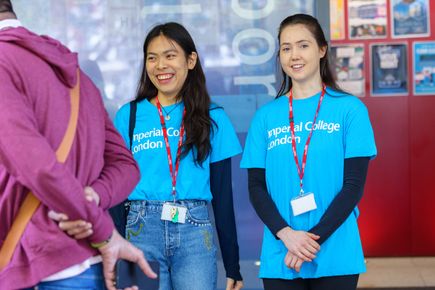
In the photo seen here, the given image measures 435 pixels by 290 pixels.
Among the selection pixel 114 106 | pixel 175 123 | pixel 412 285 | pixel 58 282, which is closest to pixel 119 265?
pixel 58 282

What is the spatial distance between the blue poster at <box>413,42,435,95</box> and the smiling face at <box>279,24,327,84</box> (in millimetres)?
3360

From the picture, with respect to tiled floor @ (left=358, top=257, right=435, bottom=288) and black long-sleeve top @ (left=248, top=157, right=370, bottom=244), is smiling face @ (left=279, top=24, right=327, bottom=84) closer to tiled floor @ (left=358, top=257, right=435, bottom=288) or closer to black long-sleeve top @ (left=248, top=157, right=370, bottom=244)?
black long-sleeve top @ (left=248, top=157, right=370, bottom=244)

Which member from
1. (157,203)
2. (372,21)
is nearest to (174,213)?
(157,203)

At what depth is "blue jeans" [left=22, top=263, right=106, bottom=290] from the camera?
1819mm

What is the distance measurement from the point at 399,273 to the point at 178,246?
3328mm

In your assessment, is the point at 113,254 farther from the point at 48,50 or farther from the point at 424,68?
the point at 424,68

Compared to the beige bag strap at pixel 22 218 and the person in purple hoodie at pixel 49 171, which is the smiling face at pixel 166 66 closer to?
the person in purple hoodie at pixel 49 171

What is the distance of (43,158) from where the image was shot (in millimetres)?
1692

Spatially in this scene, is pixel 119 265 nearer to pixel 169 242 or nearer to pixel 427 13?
pixel 169 242

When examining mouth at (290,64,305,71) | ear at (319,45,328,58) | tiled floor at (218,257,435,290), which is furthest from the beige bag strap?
tiled floor at (218,257,435,290)

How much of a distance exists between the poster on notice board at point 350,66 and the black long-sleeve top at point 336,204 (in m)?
3.45

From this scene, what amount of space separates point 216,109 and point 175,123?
0.20 m

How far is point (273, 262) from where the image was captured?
2.80 m

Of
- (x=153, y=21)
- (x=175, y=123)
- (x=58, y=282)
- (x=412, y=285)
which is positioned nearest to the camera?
(x=58, y=282)
